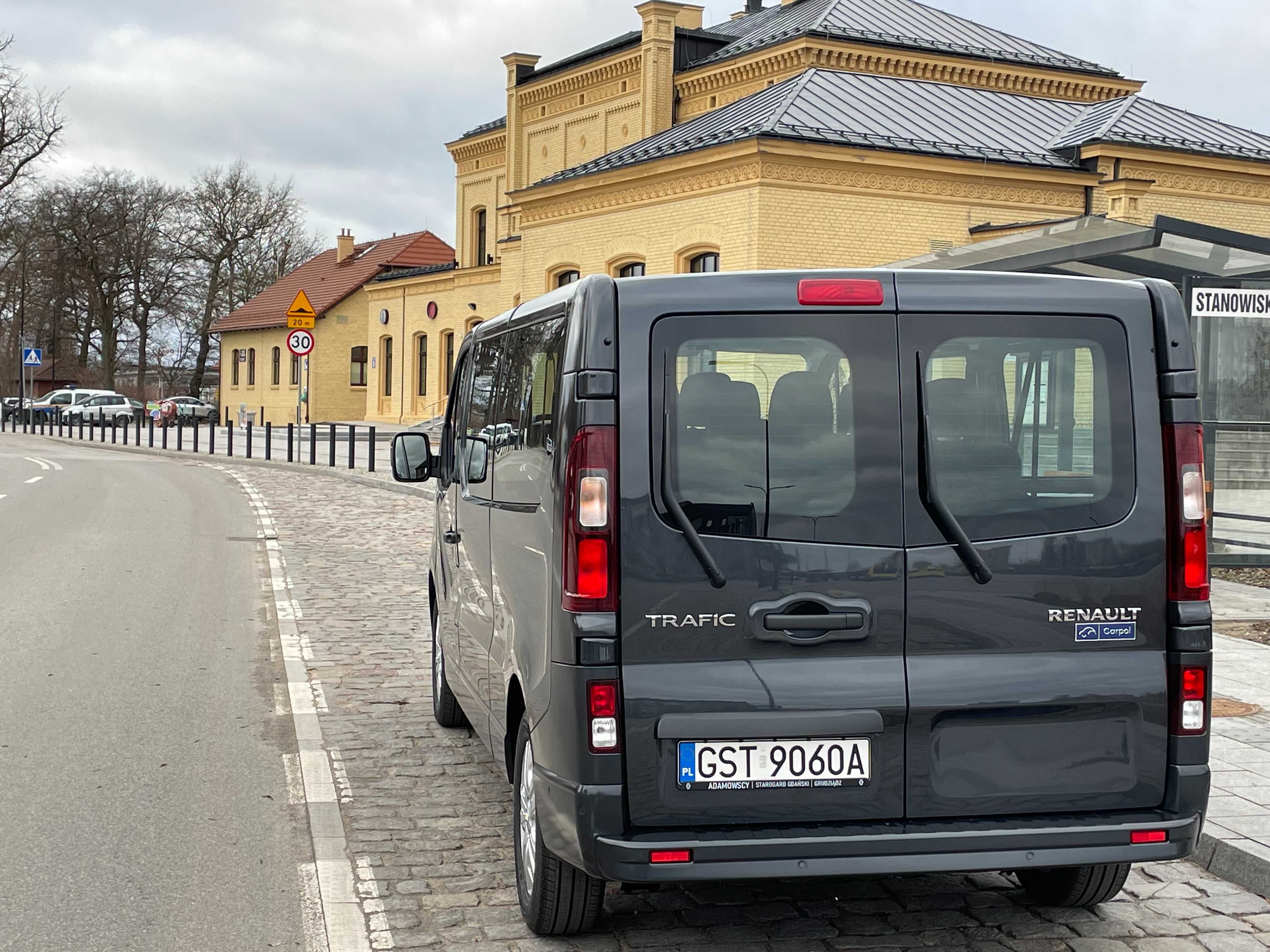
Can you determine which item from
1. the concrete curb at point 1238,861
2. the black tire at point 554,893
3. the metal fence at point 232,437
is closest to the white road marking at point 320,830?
the black tire at point 554,893

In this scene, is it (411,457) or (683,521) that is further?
(411,457)

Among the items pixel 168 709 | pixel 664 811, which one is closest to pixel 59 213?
pixel 168 709

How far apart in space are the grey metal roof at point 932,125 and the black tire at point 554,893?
22636mm

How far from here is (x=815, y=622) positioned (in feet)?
12.9

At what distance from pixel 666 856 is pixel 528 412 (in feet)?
4.98

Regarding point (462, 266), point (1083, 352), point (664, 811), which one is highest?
point (462, 266)

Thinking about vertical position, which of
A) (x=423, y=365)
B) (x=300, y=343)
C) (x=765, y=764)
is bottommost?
(x=765, y=764)

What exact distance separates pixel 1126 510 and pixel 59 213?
71.5 meters

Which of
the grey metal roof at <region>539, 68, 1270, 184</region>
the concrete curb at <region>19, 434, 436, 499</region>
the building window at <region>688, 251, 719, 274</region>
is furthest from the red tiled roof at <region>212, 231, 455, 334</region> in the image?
the building window at <region>688, 251, 719, 274</region>

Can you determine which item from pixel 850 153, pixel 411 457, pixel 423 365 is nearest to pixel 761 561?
pixel 411 457

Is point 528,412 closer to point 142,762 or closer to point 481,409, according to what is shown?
point 481,409

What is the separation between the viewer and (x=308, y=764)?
6477 millimetres

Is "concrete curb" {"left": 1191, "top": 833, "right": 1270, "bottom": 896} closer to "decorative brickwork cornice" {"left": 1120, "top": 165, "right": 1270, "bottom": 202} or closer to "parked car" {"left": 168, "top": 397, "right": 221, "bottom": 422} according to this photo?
"decorative brickwork cornice" {"left": 1120, "top": 165, "right": 1270, "bottom": 202}

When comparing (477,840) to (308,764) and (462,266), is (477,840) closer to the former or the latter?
(308,764)
